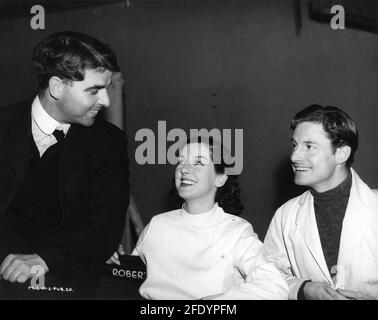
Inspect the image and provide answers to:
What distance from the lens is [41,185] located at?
1409 millimetres

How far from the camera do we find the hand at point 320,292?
1.24 metres

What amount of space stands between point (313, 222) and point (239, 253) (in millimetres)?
223

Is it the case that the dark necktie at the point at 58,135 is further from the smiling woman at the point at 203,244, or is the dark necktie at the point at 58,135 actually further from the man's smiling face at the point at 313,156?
the man's smiling face at the point at 313,156

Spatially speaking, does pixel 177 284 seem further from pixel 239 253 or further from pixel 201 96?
pixel 201 96

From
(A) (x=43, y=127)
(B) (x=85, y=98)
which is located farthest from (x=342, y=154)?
(A) (x=43, y=127)

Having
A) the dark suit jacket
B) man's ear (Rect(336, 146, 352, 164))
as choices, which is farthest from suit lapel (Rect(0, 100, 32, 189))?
man's ear (Rect(336, 146, 352, 164))

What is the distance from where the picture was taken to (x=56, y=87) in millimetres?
1428

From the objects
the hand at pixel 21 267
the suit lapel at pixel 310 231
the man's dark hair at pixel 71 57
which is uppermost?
the man's dark hair at pixel 71 57

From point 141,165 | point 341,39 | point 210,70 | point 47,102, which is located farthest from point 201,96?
point 47,102

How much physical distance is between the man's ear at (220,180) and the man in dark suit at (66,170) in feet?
0.91

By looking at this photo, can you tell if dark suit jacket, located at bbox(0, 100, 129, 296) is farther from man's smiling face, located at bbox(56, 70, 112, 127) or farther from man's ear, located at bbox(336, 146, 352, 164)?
man's ear, located at bbox(336, 146, 352, 164)

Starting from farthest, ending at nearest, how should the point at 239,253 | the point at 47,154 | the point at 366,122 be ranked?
1. the point at 366,122
2. the point at 47,154
3. the point at 239,253

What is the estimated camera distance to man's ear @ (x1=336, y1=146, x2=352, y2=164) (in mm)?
1327

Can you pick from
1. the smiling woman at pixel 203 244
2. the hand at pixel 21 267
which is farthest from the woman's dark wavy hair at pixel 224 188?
the hand at pixel 21 267
